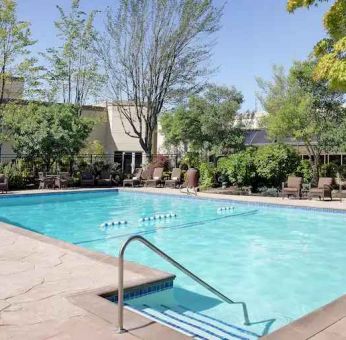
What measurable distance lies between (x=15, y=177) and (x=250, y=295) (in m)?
15.5

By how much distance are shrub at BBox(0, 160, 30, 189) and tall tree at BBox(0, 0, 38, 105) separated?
3.77m

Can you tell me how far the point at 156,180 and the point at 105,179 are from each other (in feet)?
9.13

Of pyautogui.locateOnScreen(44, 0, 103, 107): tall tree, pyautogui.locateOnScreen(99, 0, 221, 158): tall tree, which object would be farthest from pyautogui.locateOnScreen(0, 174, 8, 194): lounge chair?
pyautogui.locateOnScreen(99, 0, 221, 158): tall tree

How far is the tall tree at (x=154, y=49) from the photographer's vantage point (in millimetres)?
25562

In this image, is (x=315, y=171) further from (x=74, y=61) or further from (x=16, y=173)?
(x=74, y=61)

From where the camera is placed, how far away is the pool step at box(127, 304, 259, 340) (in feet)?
14.5

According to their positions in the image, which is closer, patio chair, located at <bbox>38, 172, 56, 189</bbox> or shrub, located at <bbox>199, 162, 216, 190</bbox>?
patio chair, located at <bbox>38, 172, 56, 189</bbox>

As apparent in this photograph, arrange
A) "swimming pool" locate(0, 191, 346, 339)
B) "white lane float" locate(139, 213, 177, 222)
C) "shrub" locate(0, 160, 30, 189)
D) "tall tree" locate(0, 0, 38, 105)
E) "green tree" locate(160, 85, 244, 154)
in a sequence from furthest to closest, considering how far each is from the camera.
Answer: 1. "green tree" locate(160, 85, 244, 154)
2. "tall tree" locate(0, 0, 38, 105)
3. "shrub" locate(0, 160, 30, 189)
4. "white lane float" locate(139, 213, 177, 222)
5. "swimming pool" locate(0, 191, 346, 339)

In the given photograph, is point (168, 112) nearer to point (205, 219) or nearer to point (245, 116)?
point (245, 116)

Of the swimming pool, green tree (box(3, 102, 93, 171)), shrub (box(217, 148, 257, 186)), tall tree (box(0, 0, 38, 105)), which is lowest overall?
the swimming pool

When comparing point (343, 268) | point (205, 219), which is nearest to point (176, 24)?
point (205, 219)

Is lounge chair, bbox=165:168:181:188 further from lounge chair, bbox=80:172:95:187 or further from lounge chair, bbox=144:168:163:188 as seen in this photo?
lounge chair, bbox=80:172:95:187

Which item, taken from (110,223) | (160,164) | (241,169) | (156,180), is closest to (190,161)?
(160,164)

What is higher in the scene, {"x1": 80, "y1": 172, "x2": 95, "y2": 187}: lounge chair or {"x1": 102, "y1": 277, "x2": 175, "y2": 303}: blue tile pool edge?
{"x1": 80, "y1": 172, "x2": 95, "y2": 187}: lounge chair
